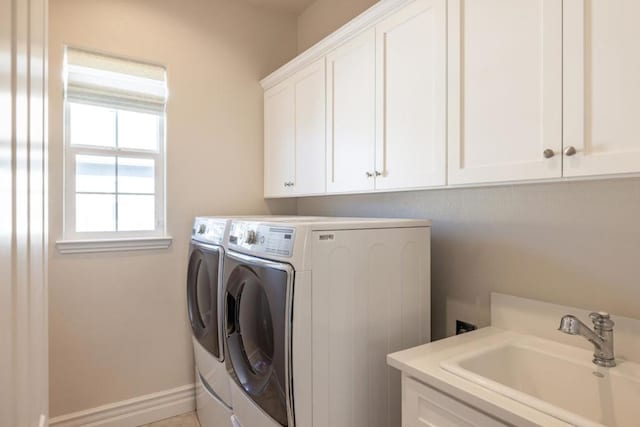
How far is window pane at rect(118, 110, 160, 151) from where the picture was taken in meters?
2.39

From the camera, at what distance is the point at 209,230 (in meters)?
2.10

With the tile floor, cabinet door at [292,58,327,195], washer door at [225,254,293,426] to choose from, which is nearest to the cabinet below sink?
washer door at [225,254,293,426]

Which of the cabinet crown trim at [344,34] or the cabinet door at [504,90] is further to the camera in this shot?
the cabinet crown trim at [344,34]

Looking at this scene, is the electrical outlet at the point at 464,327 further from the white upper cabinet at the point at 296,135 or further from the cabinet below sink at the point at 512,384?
the white upper cabinet at the point at 296,135

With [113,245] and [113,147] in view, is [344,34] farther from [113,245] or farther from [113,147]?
[113,245]

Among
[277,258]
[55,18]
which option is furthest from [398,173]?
[55,18]

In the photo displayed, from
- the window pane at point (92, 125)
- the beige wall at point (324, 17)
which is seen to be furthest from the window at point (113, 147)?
the beige wall at point (324, 17)

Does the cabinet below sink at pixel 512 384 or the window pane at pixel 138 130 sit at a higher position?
the window pane at pixel 138 130

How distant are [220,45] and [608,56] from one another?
2410mm

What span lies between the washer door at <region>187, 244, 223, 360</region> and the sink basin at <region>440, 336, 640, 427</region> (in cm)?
123

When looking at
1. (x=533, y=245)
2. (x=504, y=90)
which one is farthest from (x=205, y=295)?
(x=504, y=90)

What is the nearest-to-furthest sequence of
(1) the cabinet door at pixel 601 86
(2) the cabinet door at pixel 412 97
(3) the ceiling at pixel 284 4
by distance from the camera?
(1) the cabinet door at pixel 601 86 < (2) the cabinet door at pixel 412 97 < (3) the ceiling at pixel 284 4

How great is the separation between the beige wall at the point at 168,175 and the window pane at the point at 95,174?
12 cm

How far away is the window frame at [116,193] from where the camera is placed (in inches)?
87.0
